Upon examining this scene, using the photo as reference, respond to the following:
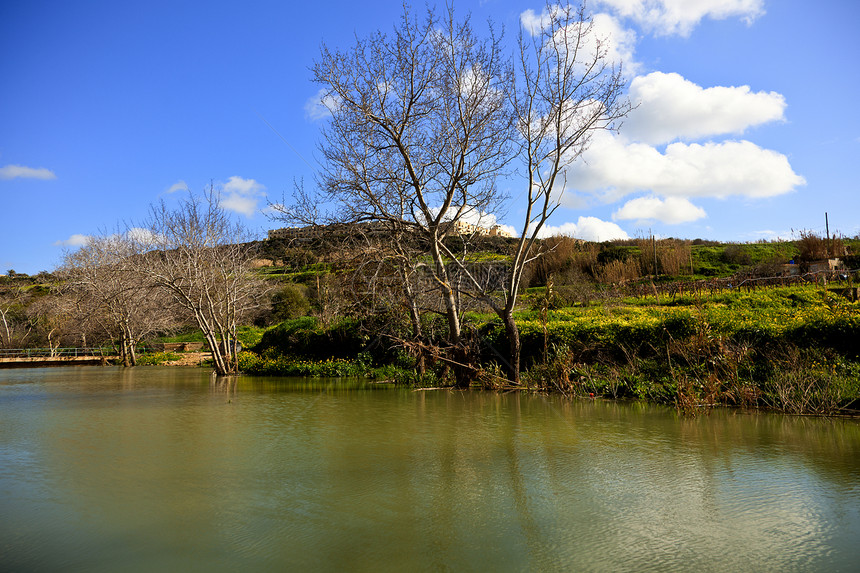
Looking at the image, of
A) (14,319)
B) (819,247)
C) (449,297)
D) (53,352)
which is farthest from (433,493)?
(14,319)

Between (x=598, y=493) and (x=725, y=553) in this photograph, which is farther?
(x=598, y=493)

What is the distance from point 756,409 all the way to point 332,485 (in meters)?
8.48

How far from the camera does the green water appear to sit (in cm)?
416

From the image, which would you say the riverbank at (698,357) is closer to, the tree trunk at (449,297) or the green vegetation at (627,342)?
the green vegetation at (627,342)

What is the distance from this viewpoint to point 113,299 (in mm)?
26172

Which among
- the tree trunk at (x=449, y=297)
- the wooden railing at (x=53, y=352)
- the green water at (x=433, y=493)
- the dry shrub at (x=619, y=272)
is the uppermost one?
the dry shrub at (x=619, y=272)

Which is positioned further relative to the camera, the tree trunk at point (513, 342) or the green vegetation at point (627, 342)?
the tree trunk at point (513, 342)

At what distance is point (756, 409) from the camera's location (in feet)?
34.4

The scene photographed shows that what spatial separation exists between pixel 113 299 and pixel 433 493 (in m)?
25.4

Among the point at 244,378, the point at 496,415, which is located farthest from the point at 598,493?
the point at 244,378

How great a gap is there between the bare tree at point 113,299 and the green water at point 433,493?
1876 centimetres

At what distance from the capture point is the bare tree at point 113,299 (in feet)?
89.9

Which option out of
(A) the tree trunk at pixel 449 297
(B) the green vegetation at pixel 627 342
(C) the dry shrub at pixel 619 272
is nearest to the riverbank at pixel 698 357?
(B) the green vegetation at pixel 627 342

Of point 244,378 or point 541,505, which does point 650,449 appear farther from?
point 244,378
